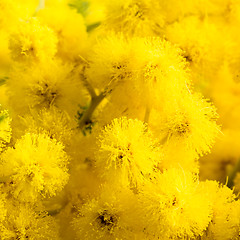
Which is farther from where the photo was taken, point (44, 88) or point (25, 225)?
point (44, 88)

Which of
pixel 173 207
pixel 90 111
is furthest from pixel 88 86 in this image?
pixel 173 207

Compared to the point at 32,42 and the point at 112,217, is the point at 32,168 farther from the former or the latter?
the point at 32,42

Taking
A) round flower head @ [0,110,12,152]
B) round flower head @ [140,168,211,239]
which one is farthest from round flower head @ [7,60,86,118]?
round flower head @ [140,168,211,239]

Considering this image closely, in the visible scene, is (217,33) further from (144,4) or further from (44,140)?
(44,140)

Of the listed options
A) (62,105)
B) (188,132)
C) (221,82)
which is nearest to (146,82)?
(188,132)

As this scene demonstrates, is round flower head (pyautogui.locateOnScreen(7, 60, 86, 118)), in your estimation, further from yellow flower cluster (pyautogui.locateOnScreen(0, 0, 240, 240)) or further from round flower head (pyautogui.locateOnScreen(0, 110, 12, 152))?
round flower head (pyautogui.locateOnScreen(0, 110, 12, 152))

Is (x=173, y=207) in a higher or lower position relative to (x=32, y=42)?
lower
